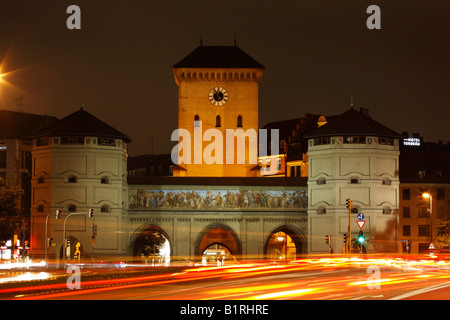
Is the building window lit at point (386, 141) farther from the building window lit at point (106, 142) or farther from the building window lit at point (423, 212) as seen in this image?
the building window lit at point (106, 142)

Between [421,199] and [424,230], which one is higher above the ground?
[421,199]

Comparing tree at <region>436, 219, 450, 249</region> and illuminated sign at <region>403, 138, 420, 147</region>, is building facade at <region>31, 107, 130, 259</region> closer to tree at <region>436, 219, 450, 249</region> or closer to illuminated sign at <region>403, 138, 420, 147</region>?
tree at <region>436, 219, 450, 249</region>

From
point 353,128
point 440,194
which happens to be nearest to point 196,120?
point 353,128

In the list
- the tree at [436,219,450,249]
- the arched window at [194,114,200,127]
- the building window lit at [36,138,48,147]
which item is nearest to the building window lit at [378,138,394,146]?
the tree at [436,219,450,249]

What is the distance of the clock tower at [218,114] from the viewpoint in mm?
103188

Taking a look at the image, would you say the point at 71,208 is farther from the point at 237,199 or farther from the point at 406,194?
the point at 406,194

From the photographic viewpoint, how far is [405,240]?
97.4m

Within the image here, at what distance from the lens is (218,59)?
10412 centimetres

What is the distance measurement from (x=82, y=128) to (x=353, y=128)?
24466mm

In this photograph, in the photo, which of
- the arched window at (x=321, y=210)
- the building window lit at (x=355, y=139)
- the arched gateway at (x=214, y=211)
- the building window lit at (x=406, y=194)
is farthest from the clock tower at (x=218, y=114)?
the building window lit at (x=355, y=139)

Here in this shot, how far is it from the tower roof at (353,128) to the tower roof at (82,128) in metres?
18.2
